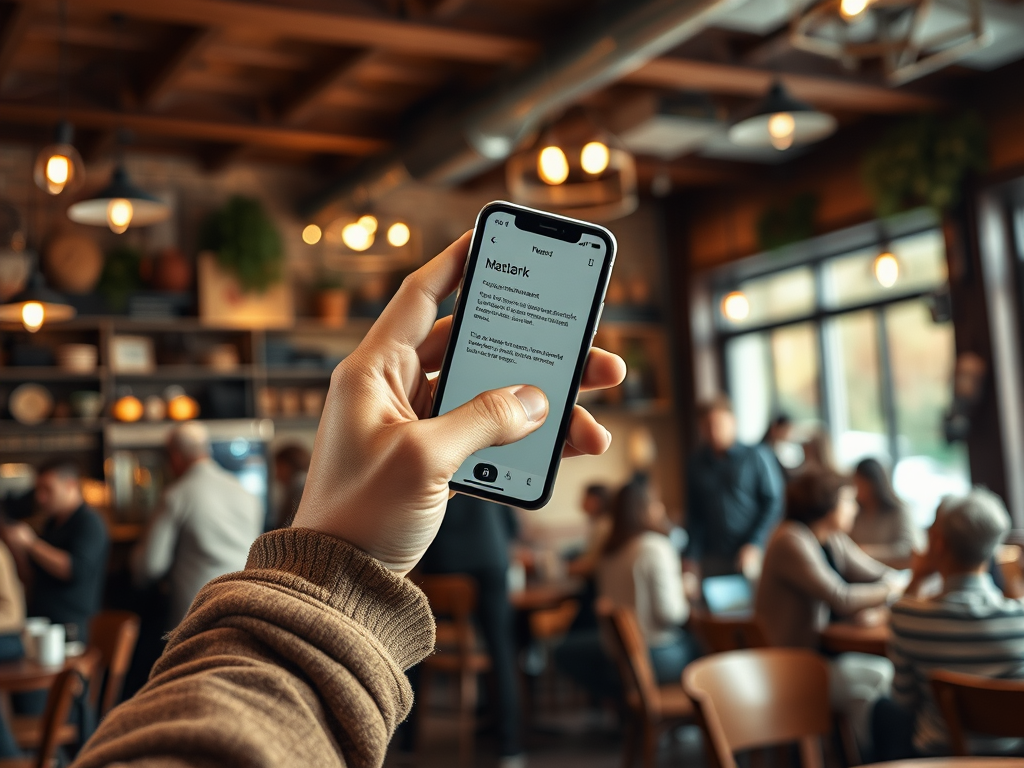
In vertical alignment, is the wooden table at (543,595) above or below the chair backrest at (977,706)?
below

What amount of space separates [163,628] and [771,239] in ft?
18.7

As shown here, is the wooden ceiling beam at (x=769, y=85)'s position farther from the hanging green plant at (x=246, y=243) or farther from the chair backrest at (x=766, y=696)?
the chair backrest at (x=766, y=696)

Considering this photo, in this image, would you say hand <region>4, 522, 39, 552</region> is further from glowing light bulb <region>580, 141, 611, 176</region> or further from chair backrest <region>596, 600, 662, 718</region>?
glowing light bulb <region>580, 141, 611, 176</region>

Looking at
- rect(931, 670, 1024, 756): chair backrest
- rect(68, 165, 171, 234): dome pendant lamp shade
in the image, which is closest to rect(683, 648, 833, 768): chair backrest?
rect(931, 670, 1024, 756): chair backrest

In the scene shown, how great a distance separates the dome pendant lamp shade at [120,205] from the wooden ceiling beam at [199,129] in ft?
3.96

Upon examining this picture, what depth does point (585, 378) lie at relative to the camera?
3.35 feet

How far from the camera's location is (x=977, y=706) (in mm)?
2314

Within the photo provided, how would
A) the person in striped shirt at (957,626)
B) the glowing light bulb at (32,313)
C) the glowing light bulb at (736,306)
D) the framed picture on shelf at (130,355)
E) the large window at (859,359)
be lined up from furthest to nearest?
the glowing light bulb at (736,306) → the large window at (859,359) → the framed picture on shelf at (130,355) → the glowing light bulb at (32,313) → the person in striped shirt at (957,626)

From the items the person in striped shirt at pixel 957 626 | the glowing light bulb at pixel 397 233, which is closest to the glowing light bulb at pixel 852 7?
the person in striped shirt at pixel 957 626

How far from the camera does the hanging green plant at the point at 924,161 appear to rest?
6445 mm

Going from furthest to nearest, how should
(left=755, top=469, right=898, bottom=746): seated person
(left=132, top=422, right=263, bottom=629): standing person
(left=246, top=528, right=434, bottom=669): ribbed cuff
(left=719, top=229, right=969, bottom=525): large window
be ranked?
1. (left=719, top=229, right=969, bottom=525): large window
2. (left=132, top=422, right=263, bottom=629): standing person
3. (left=755, top=469, right=898, bottom=746): seated person
4. (left=246, top=528, right=434, bottom=669): ribbed cuff

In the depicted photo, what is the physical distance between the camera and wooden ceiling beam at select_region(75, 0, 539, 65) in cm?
453

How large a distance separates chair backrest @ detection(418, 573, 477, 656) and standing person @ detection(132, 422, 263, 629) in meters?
0.98

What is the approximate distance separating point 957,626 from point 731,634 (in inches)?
39.4
